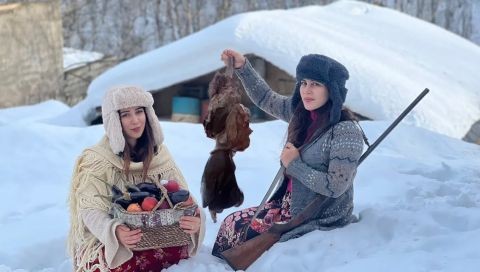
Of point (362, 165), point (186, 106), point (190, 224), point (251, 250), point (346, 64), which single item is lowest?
point (186, 106)

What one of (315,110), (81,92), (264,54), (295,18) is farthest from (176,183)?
(81,92)

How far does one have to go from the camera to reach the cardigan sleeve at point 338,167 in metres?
3.49

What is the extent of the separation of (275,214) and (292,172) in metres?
0.34

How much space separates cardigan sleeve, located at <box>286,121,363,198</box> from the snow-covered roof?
483 centimetres

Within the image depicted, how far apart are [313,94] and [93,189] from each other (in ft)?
3.49

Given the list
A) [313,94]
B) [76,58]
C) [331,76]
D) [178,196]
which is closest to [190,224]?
[178,196]

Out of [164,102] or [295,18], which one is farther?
[295,18]

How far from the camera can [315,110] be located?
3672mm

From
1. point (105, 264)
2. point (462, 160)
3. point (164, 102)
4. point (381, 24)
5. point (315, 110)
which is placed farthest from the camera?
point (381, 24)

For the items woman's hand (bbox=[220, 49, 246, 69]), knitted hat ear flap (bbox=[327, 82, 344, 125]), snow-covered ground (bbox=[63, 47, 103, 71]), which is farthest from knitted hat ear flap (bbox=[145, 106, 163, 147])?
snow-covered ground (bbox=[63, 47, 103, 71])

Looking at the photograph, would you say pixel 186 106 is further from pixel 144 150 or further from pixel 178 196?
pixel 178 196

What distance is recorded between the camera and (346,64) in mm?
9180

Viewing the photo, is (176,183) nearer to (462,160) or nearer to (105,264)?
(105,264)

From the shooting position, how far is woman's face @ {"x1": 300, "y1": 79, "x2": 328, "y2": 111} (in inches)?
142
